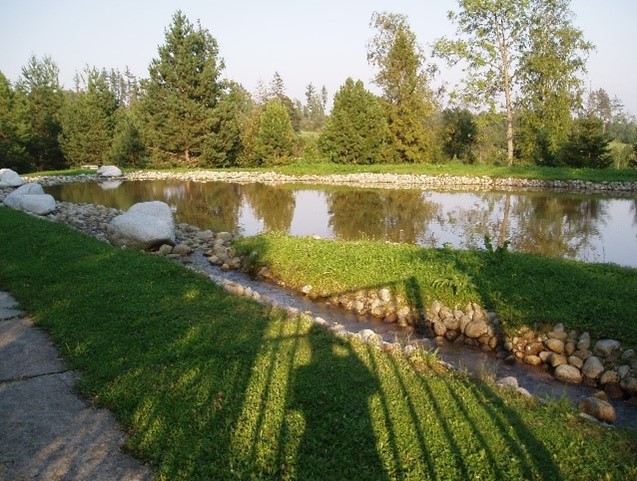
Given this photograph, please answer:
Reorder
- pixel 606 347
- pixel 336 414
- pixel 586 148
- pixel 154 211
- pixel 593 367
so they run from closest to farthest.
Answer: pixel 336 414, pixel 593 367, pixel 606 347, pixel 154 211, pixel 586 148

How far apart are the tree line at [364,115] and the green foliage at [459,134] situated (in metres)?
0.10

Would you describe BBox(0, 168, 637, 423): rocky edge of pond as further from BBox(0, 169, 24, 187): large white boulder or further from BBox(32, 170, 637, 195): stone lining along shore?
BBox(0, 169, 24, 187): large white boulder

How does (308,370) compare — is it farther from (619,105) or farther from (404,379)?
(619,105)

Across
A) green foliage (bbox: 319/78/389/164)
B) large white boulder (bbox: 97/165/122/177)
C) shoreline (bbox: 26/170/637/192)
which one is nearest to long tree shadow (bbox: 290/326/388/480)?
shoreline (bbox: 26/170/637/192)

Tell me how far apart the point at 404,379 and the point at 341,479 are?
1.89m

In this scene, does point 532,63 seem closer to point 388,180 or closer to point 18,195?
point 388,180

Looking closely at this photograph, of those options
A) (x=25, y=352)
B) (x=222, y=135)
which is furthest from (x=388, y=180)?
(x=25, y=352)

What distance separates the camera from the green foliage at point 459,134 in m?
43.0

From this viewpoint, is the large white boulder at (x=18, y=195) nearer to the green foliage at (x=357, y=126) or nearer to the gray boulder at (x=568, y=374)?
the gray boulder at (x=568, y=374)

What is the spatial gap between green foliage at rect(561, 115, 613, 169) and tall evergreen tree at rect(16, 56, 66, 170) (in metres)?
44.1

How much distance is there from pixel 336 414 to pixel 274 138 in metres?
39.5

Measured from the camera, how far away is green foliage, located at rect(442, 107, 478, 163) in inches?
1693

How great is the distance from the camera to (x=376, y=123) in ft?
132

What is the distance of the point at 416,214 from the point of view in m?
20.3
